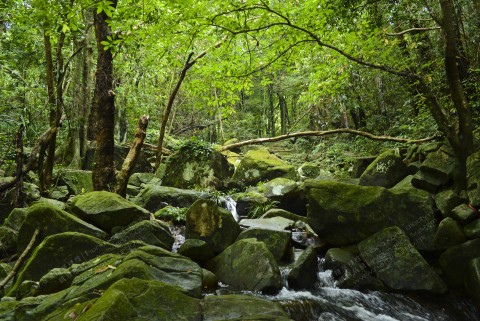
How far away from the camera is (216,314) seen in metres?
3.87

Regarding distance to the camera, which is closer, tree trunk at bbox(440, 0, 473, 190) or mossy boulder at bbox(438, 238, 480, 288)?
tree trunk at bbox(440, 0, 473, 190)

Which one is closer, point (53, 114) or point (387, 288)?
point (387, 288)

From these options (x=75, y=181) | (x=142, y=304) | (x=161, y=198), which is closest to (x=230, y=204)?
(x=161, y=198)

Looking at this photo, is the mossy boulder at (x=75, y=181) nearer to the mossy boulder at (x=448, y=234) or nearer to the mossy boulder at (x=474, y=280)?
the mossy boulder at (x=448, y=234)

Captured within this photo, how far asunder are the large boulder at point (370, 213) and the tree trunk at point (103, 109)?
5451 millimetres

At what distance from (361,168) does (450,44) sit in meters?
8.17

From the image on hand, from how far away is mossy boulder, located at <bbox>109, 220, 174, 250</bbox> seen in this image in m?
7.22

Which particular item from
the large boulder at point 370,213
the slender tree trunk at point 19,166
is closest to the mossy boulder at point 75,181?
the slender tree trunk at point 19,166

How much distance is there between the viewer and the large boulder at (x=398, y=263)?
6801mm

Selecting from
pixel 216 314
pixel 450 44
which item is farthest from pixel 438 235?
pixel 216 314

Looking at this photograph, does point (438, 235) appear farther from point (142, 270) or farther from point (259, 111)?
point (259, 111)

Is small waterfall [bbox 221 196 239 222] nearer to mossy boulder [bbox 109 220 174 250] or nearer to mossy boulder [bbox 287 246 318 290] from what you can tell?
mossy boulder [bbox 109 220 174 250]

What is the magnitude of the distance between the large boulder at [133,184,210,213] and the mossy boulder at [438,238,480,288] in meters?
7.91

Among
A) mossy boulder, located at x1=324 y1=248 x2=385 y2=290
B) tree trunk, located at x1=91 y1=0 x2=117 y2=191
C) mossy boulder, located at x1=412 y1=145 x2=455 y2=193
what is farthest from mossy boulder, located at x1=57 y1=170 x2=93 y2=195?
mossy boulder, located at x1=412 y1=145 x2=455 y2=193
